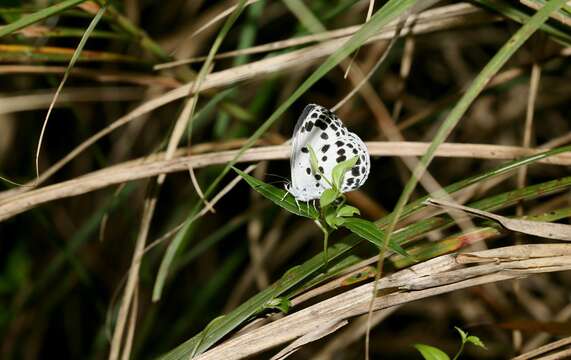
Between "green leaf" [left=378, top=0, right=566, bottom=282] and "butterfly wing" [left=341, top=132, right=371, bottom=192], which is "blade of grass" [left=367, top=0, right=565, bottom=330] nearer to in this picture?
"green leaf" [left=378, top=0, right=566, bottom=282]

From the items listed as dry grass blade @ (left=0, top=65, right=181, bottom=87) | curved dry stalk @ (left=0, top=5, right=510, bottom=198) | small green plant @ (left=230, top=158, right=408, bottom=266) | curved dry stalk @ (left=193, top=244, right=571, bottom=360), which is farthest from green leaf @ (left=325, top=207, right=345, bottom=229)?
dry grass blade @ (left=0, top=65, right=181, bottom=87)

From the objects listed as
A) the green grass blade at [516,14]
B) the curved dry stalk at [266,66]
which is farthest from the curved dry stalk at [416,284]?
the curved dry stalk at [266,66]

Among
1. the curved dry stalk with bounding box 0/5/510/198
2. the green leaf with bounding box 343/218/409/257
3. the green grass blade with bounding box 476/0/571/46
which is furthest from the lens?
the curved dry stalk with bounding box 0/5/510/198

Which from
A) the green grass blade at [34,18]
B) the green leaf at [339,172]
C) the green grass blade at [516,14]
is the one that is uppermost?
the green grass blade at [516,14]

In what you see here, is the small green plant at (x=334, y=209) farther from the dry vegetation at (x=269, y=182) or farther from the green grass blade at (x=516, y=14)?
the green grass blade at (x=516, y=14)

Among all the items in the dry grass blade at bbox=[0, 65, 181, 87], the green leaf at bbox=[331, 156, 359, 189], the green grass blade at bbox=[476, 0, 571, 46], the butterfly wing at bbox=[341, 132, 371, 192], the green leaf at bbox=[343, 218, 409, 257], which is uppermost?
the dry grass blade at bbox=[0, 65, 181, 87]

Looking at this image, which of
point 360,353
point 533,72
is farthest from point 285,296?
point 360,353

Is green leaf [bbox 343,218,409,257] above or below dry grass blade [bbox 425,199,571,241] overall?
below

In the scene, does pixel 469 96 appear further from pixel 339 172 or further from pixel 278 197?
pixel 278 197
